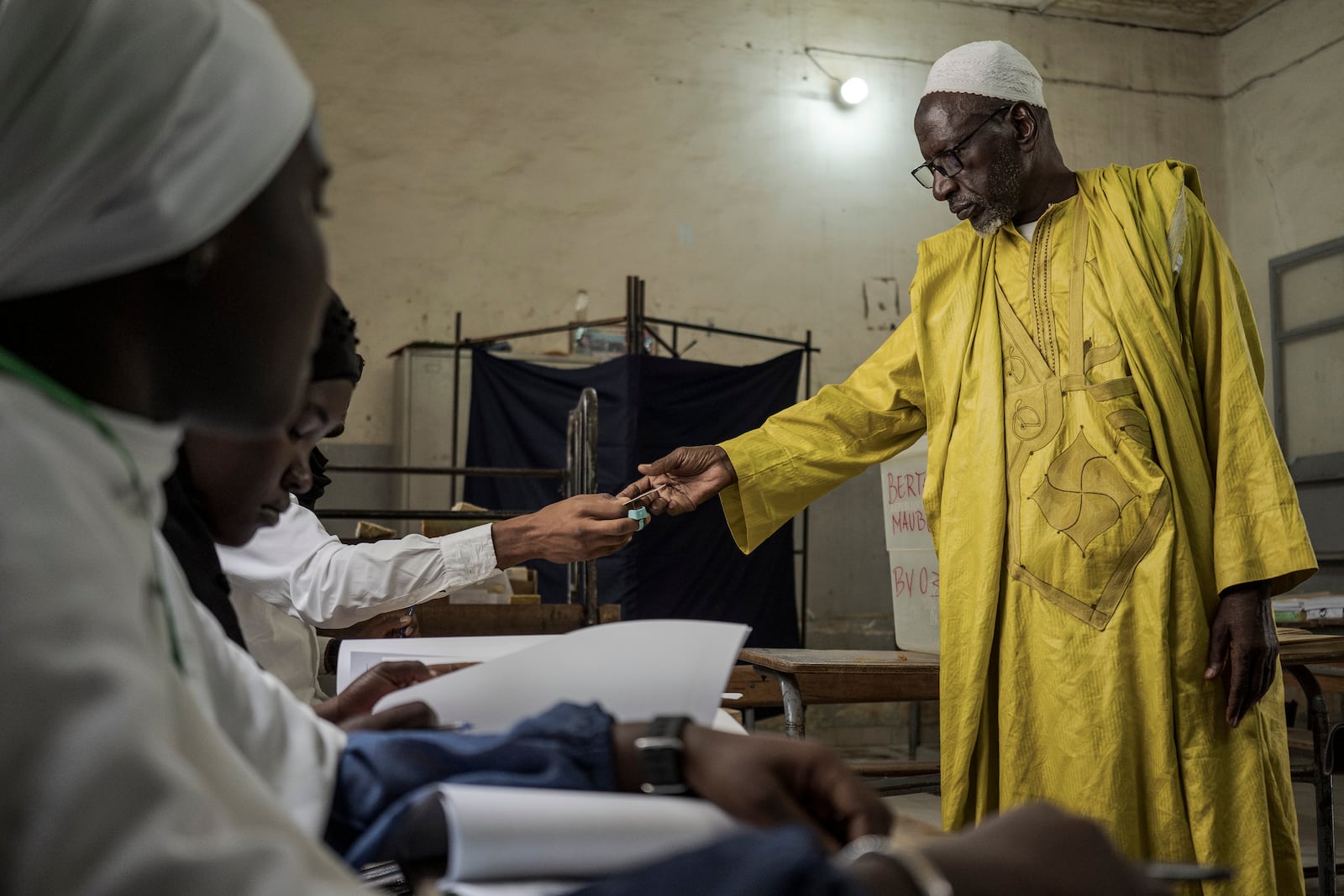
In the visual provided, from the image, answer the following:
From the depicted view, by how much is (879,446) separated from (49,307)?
2.09m

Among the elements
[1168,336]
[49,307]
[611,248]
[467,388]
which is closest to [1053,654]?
[1168,336]

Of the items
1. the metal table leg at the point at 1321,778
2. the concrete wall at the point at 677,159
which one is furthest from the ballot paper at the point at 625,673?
the concrete wall at the point at 677,159

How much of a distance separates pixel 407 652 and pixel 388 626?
33.5 inches

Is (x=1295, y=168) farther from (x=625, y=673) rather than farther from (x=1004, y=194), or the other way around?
(x=625, y=673)

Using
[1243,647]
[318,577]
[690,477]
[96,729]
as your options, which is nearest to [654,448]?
[690,477]

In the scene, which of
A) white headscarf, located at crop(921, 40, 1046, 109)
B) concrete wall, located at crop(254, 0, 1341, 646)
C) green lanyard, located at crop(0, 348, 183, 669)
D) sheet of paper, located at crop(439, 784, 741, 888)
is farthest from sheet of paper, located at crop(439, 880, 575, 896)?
concrete wall, located at crop(254, 0, 1341, 646)

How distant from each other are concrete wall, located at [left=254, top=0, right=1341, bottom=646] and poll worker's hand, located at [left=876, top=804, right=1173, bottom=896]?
657 centimetres

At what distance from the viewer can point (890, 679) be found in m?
2.69

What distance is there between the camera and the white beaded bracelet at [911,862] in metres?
0.58

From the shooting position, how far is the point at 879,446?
255cm

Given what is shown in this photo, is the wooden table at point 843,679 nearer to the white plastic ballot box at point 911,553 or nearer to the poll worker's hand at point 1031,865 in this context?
the white plastic ballot box at point 911,553

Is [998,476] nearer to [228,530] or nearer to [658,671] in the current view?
[658,671]

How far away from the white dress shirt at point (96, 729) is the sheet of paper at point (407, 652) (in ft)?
3.85

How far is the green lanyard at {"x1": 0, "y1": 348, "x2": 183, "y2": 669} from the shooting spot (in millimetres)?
554
